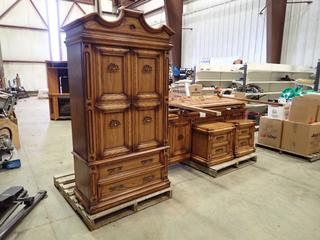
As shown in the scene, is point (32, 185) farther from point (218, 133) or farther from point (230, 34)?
point (230, 34)

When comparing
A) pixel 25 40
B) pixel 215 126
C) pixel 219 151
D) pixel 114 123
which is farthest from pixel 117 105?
pixel 25 40

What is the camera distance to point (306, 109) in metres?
3.53

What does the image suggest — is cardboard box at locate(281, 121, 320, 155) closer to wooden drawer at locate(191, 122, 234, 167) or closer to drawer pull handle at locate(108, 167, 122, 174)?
wooden drawer at locate(191, 122, 234, 167)

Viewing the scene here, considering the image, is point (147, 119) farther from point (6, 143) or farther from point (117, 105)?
point (6, 143)

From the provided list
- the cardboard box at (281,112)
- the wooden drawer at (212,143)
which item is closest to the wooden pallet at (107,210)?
the wooden drawer at (212,143)

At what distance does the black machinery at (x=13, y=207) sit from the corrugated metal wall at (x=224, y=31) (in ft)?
26.5

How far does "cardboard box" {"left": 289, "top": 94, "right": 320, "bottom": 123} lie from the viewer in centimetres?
354

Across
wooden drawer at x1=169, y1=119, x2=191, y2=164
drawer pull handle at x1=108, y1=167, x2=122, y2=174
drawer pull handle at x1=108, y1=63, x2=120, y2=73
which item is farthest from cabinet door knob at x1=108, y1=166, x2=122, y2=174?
wooden drawer at x1=169, y1=119, x2=191, y2=164

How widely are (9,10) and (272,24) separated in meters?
12.2

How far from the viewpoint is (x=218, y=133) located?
9.94 feet

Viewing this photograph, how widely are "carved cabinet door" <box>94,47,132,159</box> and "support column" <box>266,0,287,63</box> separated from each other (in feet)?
21.5

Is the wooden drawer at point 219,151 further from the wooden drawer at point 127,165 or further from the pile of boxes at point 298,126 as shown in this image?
the pile of boxes at point 298,126

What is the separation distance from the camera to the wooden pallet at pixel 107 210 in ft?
6.51

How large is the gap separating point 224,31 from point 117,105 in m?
8.54
